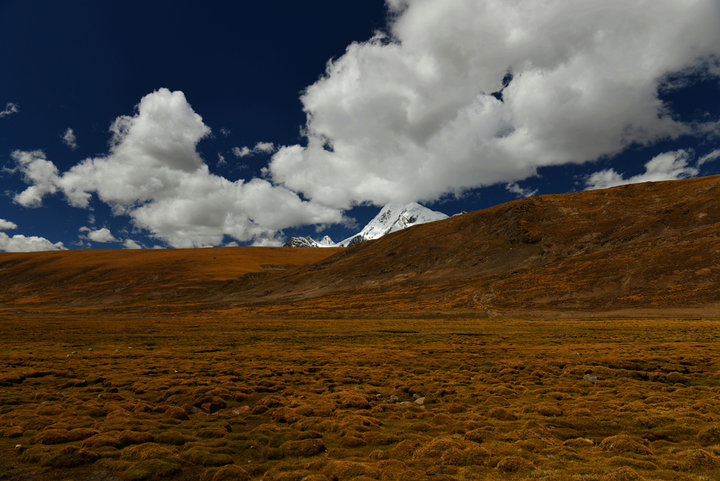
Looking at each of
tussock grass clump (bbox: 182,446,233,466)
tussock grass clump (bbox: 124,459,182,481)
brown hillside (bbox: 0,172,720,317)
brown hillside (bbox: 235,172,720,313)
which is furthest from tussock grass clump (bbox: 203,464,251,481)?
brown hillside (bbox: 235,172,720,313)

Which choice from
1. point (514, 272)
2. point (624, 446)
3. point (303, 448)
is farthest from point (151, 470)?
point (514, 272)

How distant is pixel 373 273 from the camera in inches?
6348

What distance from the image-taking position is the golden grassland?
1108 centimetres

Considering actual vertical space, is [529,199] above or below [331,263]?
above

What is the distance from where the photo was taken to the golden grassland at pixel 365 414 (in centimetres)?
1108

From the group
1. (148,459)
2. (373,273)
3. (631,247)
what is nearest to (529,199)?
(631,247)

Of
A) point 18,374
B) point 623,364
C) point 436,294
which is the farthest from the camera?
point 436,294

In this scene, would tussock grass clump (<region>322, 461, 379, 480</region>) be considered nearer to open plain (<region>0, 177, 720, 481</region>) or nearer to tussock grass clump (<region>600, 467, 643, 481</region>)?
open plain (<region>0, 177, 720, 481</region>)

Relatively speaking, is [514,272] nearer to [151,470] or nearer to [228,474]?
[228,474]

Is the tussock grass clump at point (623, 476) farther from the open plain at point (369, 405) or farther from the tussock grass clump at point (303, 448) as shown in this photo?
the tussock grass clump at point (303, 448)

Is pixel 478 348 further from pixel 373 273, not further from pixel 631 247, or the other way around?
pixel 373 273

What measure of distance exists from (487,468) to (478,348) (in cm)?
2922

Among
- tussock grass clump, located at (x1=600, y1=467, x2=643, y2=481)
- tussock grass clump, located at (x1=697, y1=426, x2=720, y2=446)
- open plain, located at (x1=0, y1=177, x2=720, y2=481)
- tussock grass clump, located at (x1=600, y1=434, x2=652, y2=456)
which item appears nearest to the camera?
tussock grass clump, located at (x1=600, y1=467, x2=643, y2=481)

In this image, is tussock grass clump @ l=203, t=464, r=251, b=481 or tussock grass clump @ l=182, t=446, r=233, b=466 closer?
tussock grass clump @ l=203, t=464, r=251, b=481
